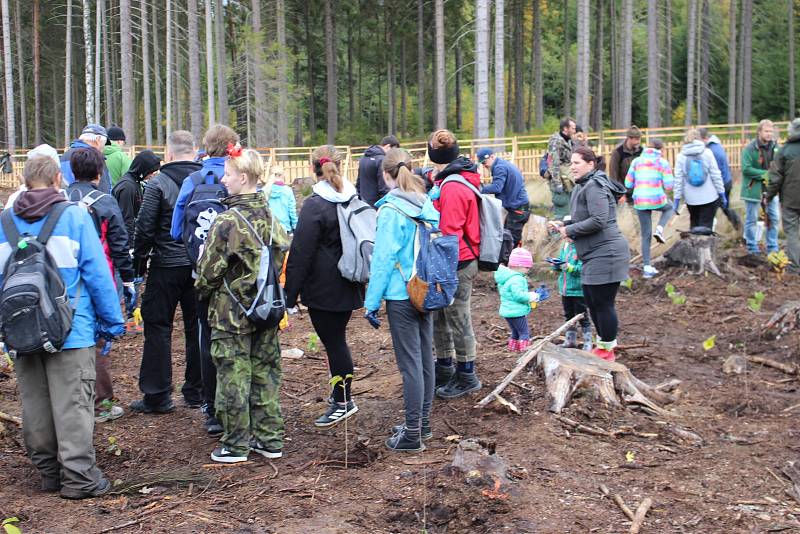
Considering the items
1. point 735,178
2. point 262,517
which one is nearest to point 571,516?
point 262,517

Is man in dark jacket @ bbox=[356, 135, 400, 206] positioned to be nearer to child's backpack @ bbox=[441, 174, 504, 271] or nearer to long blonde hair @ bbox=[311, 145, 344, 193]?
child's backpack @ bbox=[441, 174, 504, 271]

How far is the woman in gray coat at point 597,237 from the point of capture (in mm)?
7035

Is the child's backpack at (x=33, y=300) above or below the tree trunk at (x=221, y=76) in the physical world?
below

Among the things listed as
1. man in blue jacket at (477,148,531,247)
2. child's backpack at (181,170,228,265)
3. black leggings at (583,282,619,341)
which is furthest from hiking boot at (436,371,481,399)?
man in blue jacket at (477,148,531,247)

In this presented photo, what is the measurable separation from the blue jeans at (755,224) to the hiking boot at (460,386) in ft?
26.4

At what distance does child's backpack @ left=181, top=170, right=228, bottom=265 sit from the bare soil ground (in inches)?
56.3

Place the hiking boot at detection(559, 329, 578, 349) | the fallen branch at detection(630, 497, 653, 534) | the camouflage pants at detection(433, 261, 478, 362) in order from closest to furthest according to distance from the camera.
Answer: the fallen branch at detection(630, 497, 653, 534), the camouflage pants at detection(433, 261, 478, 362), the hiking boot at detection(559, 329, 578, 349)

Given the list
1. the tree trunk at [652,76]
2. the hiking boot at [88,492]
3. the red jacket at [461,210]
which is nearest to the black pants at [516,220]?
the red jacket at [461,210]

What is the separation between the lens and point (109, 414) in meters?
6.54

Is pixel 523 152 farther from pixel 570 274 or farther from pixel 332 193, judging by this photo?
pixel 332 193

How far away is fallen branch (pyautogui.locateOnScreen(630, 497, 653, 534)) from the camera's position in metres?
4.42

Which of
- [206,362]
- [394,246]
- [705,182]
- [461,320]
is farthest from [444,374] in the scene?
[705,182]

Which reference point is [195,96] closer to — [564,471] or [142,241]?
[142,241]

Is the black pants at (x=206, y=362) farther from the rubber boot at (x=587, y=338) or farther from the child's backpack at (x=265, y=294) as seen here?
the rubber boot at (x=587, y=338)
